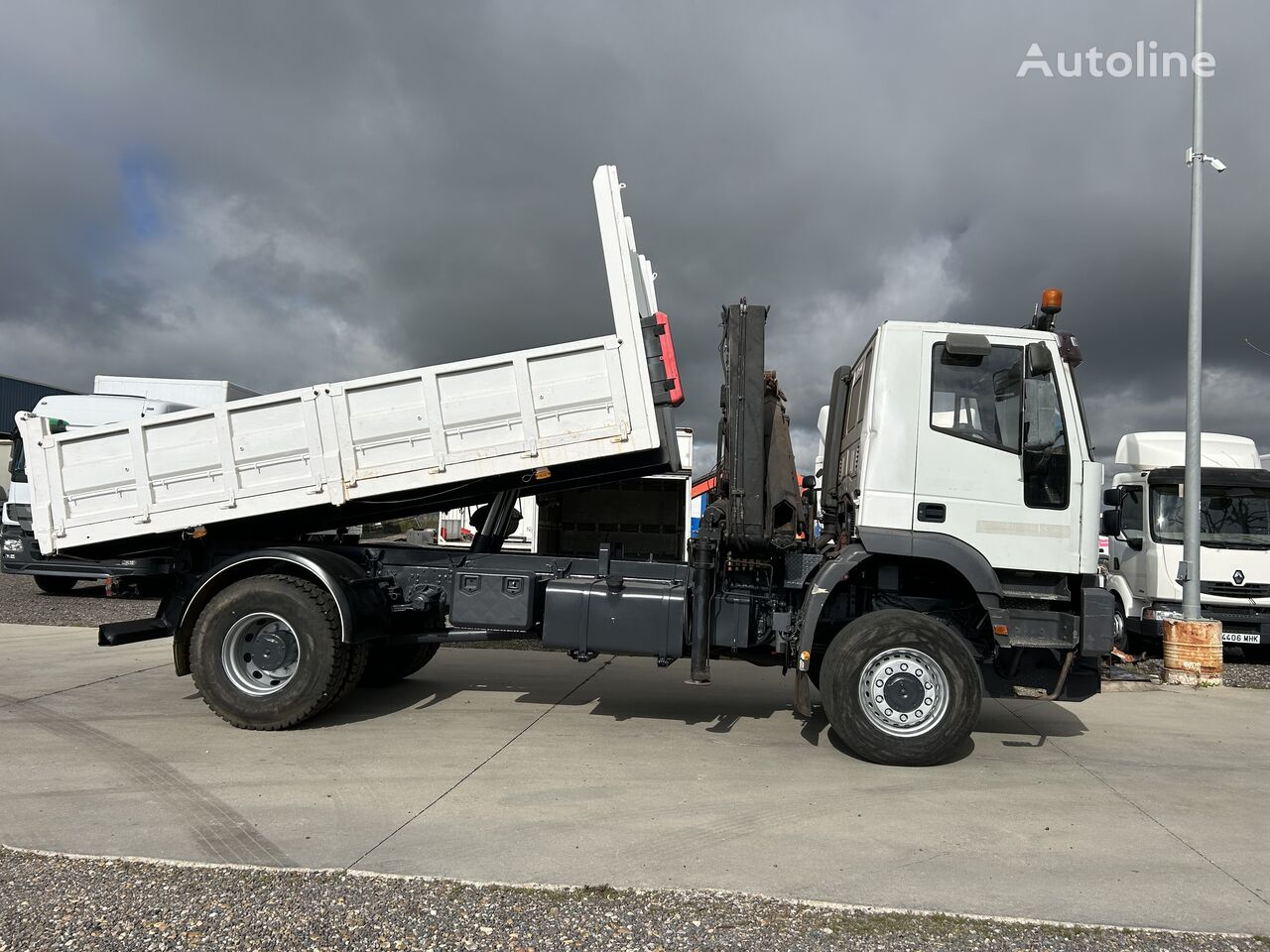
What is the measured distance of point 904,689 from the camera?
537 centimetres

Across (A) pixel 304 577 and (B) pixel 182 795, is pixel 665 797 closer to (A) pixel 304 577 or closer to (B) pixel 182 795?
(B) pixel 182 795

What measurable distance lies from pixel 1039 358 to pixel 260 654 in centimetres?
570

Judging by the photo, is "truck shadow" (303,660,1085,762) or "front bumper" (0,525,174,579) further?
"front bumper" (0,525,174,579)

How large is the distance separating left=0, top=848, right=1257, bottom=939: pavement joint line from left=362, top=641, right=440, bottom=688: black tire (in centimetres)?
370

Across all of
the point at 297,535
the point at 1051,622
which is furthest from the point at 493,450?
the point at 1051,622

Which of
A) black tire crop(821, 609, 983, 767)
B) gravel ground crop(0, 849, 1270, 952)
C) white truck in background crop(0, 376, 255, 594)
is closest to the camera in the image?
gravel ground crop(0, 849, 1270, 952)

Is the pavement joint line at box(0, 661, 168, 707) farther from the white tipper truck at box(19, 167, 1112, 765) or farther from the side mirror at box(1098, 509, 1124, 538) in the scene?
the side mirror at box(1098, 509, 1124, 538)

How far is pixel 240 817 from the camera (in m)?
4.21

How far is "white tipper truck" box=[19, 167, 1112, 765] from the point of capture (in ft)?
17.8

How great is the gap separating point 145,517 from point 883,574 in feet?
17.2

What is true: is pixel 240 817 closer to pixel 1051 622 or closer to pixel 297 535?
pixel 297 535

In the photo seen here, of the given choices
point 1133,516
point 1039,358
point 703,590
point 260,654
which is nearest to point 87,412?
point 260,654

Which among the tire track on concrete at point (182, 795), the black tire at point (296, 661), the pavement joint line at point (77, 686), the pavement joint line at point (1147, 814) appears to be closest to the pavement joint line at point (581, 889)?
the tire track on concrete at point (182, 795)

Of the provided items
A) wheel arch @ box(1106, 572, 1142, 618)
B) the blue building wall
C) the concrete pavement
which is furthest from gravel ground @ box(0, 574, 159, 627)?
the blue building wall
